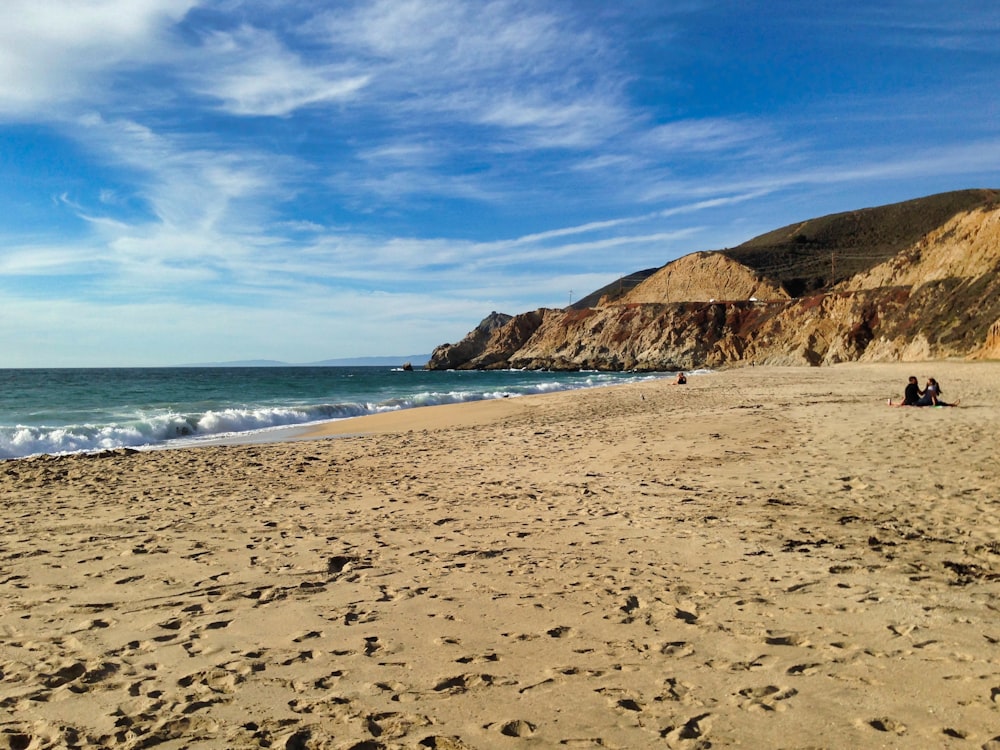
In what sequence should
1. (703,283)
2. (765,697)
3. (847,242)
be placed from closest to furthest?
(765,697) → (703,283) → (847,242)

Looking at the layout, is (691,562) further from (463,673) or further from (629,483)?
(629,483)

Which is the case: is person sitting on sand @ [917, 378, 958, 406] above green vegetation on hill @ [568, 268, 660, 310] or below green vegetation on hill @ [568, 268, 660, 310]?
below

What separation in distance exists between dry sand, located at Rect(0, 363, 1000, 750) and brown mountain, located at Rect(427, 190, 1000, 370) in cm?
3262

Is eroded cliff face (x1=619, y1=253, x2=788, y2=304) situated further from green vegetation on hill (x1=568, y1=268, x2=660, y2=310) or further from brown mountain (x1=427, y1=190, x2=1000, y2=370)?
green vegetation on hill (x1=568, y1=268, x2=660, y2=310)

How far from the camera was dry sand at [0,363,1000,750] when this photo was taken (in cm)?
289

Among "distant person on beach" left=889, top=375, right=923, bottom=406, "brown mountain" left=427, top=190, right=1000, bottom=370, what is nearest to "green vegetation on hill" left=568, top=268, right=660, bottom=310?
"brown mountain" left=427, top=190, right=1000, bottom=370

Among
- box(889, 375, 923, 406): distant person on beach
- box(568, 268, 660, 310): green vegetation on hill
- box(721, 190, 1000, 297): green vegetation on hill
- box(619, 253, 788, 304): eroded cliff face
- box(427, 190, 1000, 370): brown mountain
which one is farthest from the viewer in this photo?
box(568, 268, 660, 310): green vegetation on hill

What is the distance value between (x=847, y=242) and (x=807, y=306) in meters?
39.6

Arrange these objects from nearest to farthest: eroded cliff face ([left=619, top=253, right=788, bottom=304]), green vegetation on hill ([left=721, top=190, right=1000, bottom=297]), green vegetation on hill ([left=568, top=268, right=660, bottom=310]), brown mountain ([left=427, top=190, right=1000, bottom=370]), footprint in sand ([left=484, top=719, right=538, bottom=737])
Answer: footprint in sand ([left=484, top=719, right=538, bottom=737])
brown mountain ([left=427, top=190, right=1000, bottom=370])
green vegetation on hill ([left=721, top=190, right=1000, bottom=297])
eroded cliff face ([left=619, top=253, right=788, bottom=304])
green vegetation on hill ([left=568, top=268, right=660, bottom=310])

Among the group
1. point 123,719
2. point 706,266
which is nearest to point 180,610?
point 123,719

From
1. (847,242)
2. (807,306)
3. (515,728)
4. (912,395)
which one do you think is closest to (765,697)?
(515,728)

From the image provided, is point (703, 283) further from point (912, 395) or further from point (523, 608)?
point (523, 608)

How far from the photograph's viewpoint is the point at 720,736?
8.93 feet

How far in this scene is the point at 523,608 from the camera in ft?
13.8
